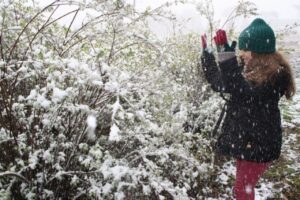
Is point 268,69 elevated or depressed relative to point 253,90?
elevated

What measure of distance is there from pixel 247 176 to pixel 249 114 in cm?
49

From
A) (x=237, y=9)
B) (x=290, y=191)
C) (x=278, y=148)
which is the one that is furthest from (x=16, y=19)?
(x=290, y=191)

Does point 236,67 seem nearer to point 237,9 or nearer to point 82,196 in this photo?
point 82,196


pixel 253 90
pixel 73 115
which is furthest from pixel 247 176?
pixel 73 115

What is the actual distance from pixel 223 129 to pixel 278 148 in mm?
426

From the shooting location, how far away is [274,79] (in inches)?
121

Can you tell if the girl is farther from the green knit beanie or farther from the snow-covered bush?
the snow-covered bush

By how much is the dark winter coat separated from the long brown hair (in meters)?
0.04

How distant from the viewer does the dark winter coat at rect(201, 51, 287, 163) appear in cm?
307

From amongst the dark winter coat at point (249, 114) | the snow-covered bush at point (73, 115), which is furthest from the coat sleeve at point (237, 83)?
the snow-covered bush at point (73, 115)

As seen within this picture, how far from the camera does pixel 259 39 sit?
3.12 metres

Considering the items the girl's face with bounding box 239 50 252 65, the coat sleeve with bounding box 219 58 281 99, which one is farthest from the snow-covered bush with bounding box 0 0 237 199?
the girl's face with bounding box 239 50 252 65

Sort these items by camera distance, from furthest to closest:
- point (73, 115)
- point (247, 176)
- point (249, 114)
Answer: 1. point (247, 176)
2. point (249, 114)
3. point (73, 115)

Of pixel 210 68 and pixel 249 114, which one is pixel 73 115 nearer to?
pixel 210 68
